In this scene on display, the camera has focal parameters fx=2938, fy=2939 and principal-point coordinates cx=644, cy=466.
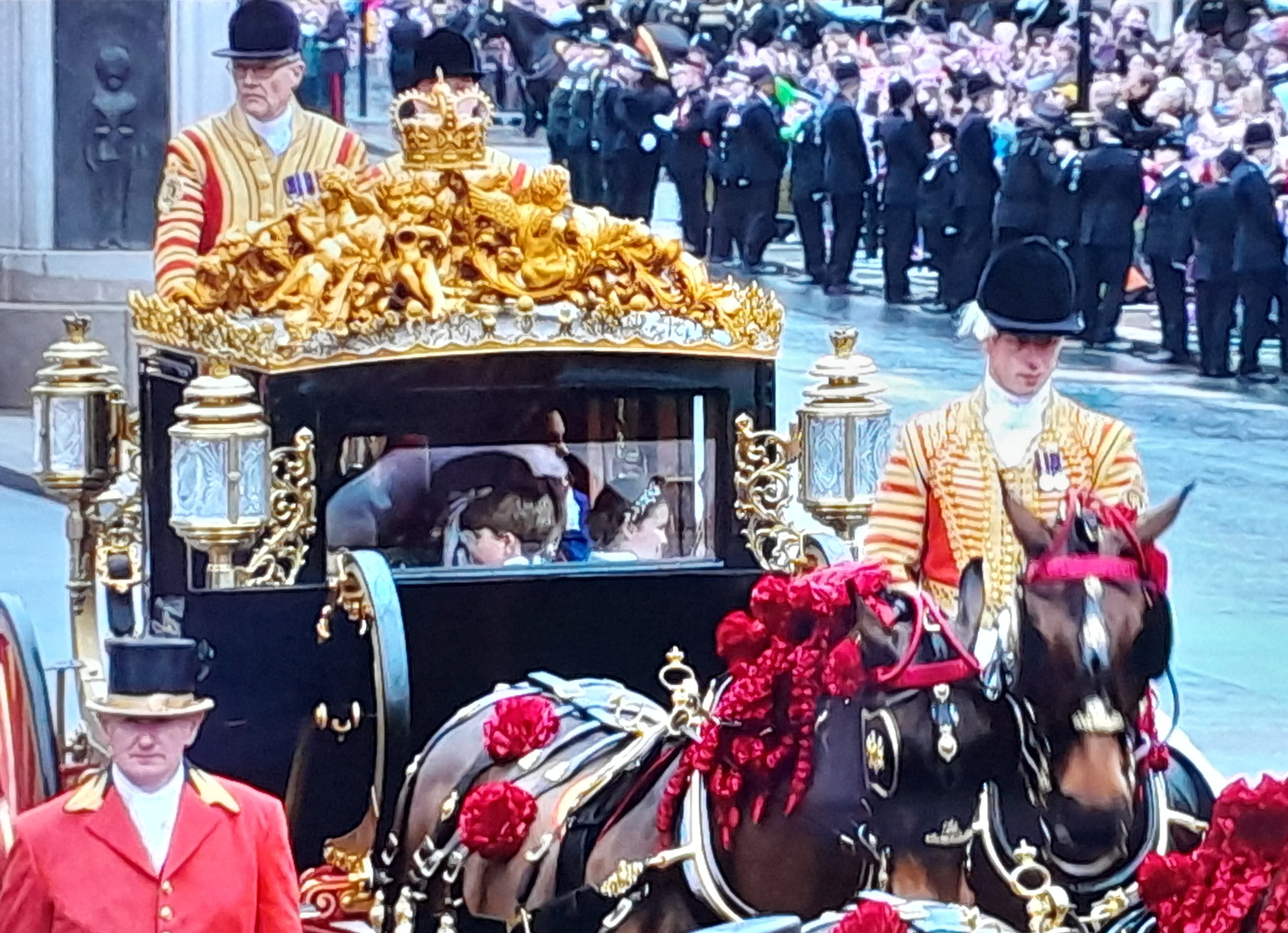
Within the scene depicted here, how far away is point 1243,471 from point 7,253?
274 cm

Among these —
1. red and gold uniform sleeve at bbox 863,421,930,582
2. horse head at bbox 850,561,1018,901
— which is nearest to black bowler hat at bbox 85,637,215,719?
horse head at bbox 850,561,1018,901

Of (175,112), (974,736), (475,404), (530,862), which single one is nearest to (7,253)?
(175,112)

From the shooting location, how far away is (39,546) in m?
6.75

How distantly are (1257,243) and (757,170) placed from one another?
4.92 ft

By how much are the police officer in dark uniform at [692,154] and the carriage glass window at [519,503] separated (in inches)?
138

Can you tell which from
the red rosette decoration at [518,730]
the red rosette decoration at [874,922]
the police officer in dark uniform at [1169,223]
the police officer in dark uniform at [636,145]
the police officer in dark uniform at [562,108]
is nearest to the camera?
the red rosette decoration at [874,922]

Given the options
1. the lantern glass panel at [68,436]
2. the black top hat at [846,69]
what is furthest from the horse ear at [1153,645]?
the black top hat at [846,69]

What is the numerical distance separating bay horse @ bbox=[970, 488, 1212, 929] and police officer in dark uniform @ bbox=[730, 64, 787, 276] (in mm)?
4700

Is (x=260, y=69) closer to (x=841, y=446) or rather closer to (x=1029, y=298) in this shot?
(x=841, y=446)

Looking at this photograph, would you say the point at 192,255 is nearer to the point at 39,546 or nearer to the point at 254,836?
the point at 254,836

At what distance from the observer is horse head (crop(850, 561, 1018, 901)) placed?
264 centimetres

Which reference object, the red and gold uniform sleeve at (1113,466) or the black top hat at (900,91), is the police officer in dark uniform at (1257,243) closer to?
the black top hat at (900,91)

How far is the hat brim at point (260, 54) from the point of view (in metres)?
4.05

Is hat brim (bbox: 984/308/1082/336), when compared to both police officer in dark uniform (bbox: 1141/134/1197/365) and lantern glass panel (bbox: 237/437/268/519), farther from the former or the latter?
police officer in dark uniform (bbox: 1141/134/1197/365)
